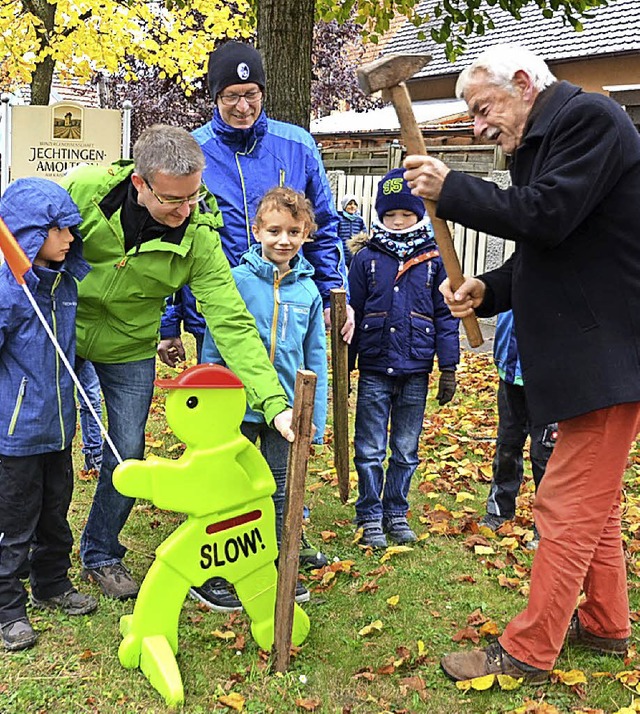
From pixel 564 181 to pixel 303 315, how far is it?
4.74 feet

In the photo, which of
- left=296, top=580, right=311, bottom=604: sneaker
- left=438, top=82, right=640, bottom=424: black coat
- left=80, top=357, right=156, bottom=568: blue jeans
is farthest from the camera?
left=296, top=580, right=311, bottom=604: sneaker

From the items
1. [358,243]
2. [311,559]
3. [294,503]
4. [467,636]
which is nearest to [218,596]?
[311,559]

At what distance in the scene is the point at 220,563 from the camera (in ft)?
10.3

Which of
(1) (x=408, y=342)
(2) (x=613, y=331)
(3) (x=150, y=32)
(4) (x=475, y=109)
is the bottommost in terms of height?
(1) (x=408, y=342)

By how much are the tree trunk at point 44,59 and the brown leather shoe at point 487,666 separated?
1106 cm

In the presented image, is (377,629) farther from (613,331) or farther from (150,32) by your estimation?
(150,32)

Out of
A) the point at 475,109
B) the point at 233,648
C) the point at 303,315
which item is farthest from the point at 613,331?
the point at 233,648

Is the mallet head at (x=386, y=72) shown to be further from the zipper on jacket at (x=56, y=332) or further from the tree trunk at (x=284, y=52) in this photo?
the tree trunk at (x=284, y=52)

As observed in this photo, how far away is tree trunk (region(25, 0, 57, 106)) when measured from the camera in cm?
1205

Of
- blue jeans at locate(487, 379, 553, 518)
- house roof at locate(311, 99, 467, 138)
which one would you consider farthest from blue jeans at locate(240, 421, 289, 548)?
house roof at locate(311, 99, 467, 138)

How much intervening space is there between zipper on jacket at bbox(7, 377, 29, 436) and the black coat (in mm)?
1676

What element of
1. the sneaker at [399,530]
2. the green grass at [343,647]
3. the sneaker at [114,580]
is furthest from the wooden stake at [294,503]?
the sneaker at [399,530]

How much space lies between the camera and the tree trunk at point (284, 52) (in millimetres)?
5621

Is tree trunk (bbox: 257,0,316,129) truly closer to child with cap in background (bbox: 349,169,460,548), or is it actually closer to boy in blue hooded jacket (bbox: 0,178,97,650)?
child with cap in background (bbox: 349,169,460,548)
